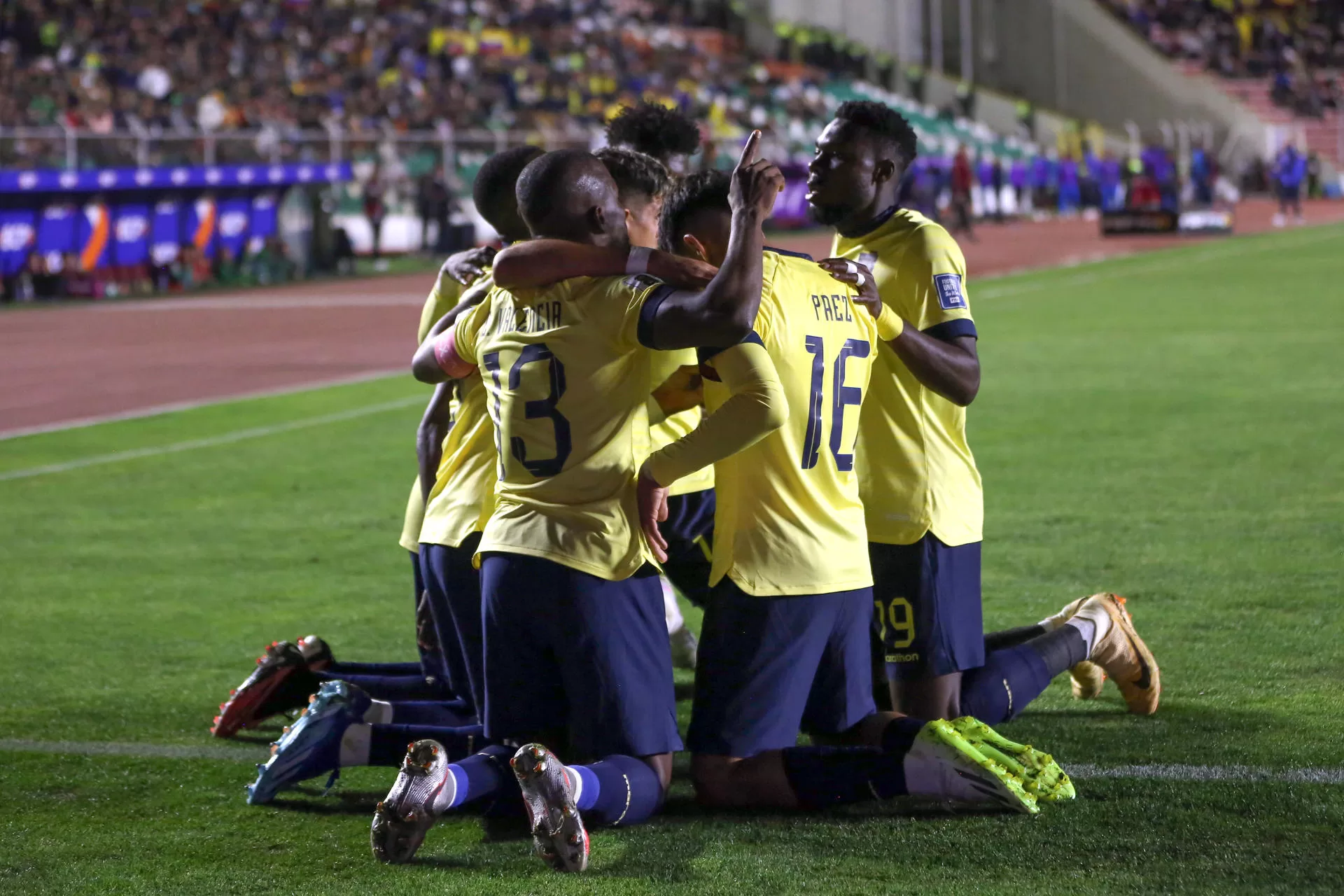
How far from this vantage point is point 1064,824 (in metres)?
4.45

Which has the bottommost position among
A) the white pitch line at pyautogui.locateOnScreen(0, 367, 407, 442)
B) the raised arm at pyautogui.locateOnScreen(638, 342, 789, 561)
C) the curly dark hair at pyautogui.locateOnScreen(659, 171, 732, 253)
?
the white pitch line at pyautogui.locateOnScreen(0, 367, 407, 442)

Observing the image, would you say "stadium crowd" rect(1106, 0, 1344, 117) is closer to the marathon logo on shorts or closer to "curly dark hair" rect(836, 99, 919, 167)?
"curly dark hair" rect(836, 99, 919, 167)

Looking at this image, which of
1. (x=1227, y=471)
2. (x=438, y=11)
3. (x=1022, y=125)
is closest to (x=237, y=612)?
(x=1227, y=471)

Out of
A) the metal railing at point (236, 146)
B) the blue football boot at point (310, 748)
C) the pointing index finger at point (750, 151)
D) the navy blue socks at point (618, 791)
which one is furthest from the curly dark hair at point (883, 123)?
the metal railing at point (236, 146)

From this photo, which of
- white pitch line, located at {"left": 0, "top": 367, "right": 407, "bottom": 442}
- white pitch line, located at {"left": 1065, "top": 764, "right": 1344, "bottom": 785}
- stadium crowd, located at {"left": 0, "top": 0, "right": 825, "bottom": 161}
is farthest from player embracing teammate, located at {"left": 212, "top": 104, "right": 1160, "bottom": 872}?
stadium crowd, located at {"left": 0, "top": 0, "right": 825, "bottom": 161}

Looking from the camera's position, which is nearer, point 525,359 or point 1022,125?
point 525,359

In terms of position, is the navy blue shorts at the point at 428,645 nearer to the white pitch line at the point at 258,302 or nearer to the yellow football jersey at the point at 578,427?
the yellow football jersey at the point at 578,427

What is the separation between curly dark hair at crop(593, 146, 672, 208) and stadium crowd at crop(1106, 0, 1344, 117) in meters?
64.7

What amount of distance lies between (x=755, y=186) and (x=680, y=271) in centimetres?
26

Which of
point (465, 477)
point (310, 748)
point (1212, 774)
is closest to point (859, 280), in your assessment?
point (465, 477)

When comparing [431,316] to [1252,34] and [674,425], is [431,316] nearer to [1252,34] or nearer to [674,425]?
[674,425]

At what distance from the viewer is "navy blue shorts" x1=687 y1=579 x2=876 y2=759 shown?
4484mm

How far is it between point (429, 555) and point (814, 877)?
144cm

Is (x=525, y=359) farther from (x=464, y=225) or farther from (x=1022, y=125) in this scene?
(x=1022, y=125)
